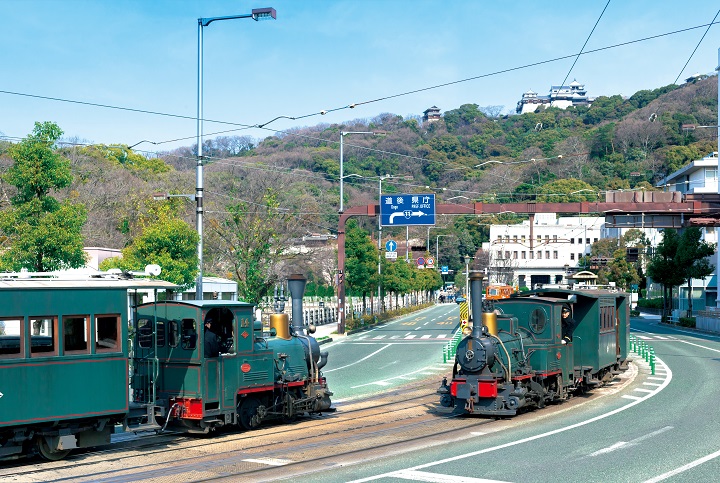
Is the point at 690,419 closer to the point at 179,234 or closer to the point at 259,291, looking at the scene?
the point at 179,234

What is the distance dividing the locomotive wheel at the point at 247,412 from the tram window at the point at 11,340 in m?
4.97

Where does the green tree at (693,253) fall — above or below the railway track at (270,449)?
above

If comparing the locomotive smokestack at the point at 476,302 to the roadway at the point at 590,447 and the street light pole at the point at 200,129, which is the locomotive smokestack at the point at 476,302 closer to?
the roadway at the point at 590,447

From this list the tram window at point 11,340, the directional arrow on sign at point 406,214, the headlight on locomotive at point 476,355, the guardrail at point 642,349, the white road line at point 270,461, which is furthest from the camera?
the directional arrow on sign at point 406,214

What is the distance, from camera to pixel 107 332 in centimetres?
1431

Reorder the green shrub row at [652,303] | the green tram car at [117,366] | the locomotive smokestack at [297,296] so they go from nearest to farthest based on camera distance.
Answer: the green tram car at [117,366], the locomotive smokestack at [297,296], the green shrub row at [652,303]

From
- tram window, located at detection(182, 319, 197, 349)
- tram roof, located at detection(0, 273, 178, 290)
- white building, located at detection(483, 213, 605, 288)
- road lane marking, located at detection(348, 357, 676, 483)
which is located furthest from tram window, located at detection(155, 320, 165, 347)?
white building, located at detection(483, 213, 605, 288)

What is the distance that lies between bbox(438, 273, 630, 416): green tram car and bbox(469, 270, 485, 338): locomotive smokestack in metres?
0.02

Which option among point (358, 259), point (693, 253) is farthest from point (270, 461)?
point (693, 253)

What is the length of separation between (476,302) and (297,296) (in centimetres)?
417

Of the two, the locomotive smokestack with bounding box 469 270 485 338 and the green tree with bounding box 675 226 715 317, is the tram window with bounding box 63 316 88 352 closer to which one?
the locomotive smokestack with bounding box 469 270 485 338

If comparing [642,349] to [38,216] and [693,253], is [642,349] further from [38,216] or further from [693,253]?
[693,253]

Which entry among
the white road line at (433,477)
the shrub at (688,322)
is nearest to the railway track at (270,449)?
the white road line at (433,477)

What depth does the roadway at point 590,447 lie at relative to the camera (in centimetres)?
1260
